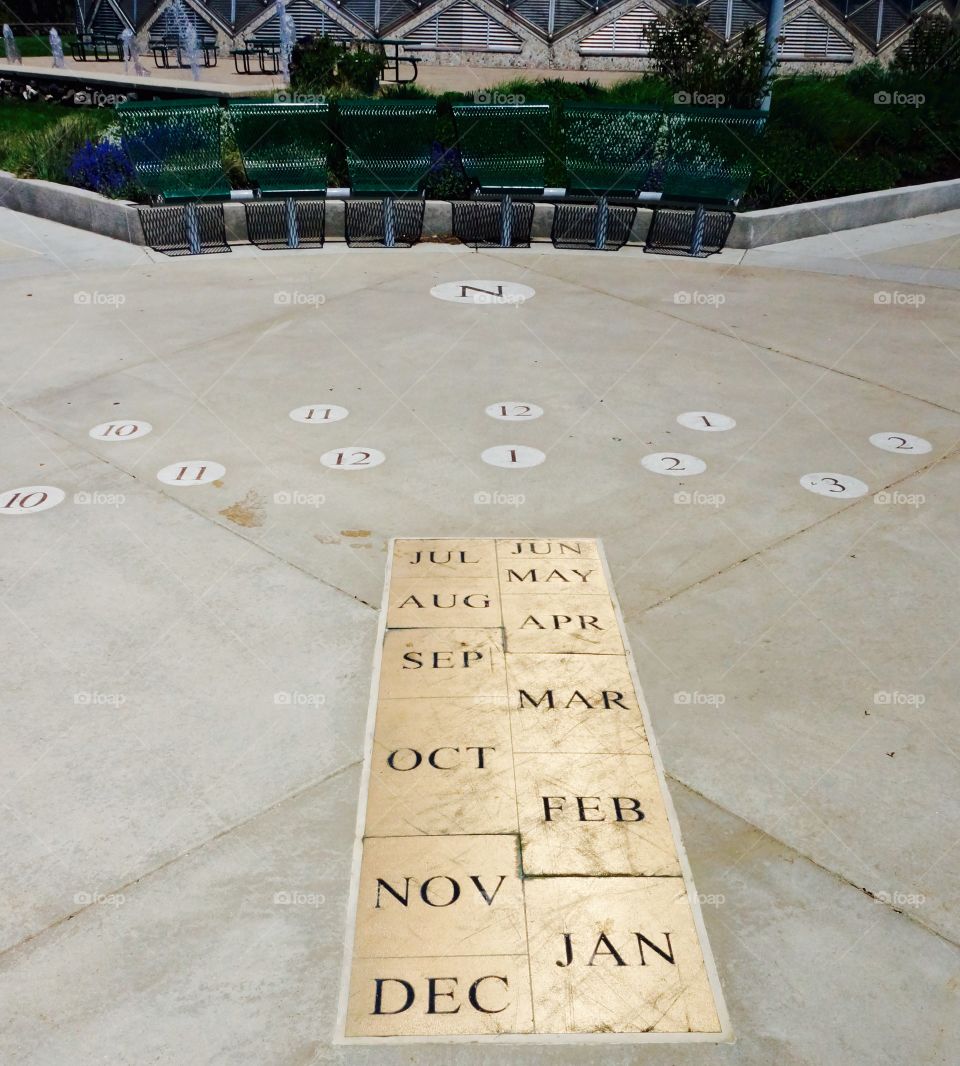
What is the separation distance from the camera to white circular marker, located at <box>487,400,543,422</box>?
6617mm

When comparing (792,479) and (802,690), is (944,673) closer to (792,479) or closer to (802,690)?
(802,690)

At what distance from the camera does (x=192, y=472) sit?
19.2 feet

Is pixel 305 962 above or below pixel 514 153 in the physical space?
below

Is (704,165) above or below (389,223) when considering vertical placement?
above

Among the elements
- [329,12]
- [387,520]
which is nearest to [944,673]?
[387,520]

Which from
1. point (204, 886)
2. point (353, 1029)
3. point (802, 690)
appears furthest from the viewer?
point (802, 690)

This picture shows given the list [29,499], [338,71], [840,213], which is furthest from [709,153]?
[29,499]

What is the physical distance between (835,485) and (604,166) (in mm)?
6203

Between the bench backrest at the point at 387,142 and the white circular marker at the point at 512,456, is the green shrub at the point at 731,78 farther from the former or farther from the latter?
the white circular marker at the point at 512,456

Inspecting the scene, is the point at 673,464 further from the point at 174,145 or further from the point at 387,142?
the point at 174,145

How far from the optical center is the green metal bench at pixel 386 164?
1063 centimetres

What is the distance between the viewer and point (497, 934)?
3.01 meters

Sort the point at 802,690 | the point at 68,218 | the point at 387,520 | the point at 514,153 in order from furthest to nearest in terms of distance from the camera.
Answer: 1. the point at 68,218
2. the point at 514,153
3. the point at 387,520
4. the point at 802,690

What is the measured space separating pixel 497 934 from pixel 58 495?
375 centimetres
